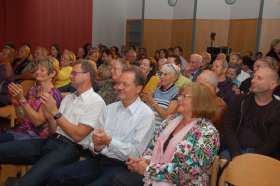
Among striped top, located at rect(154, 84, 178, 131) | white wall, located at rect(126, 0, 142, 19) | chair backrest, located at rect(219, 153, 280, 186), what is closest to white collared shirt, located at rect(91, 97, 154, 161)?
chair backrest, located at rect(219, 153, 280, 186)

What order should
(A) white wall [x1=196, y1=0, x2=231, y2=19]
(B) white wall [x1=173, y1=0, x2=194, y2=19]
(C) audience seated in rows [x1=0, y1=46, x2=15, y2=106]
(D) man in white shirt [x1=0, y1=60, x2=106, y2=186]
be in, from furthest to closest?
(B) white wall [x1=173, y1=0, x2=194, y2=19] < (A) white wall [x1=196, y1=0, x2=231, y2=19] < (C) audience seated in rows [x1=0, y1=46, x2=15, y2=106] < (D) man in white shirt [x1=0, y1=60, x2=106, y2=186]

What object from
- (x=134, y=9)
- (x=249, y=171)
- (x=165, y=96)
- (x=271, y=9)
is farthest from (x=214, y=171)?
(x=134, y=9)

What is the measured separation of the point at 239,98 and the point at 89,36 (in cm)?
856

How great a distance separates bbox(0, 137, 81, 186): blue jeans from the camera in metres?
2.53

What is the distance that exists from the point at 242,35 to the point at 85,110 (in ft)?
26.2

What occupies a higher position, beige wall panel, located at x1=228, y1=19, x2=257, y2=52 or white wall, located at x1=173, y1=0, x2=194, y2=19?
white wall, located at x1=173, y1=0, x2=194, y2=19

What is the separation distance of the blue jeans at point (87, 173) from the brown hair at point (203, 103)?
715 mm

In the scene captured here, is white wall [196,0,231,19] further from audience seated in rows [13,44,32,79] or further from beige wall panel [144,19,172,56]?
audience seated in rows [13,44,32,79]

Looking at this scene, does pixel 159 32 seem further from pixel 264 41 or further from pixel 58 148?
pixel 58 148

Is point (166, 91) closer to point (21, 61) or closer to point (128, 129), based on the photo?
point (128, 129)

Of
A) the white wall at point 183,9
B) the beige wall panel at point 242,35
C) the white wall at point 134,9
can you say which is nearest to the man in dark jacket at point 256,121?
the beige wall panel at point 242,35

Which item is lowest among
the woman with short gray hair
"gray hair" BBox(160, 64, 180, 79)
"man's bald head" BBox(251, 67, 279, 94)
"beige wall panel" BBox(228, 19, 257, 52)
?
the woman with short gray hair

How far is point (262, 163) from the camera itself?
74.4 inches

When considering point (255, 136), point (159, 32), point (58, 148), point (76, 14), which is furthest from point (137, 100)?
point (159, 32)
